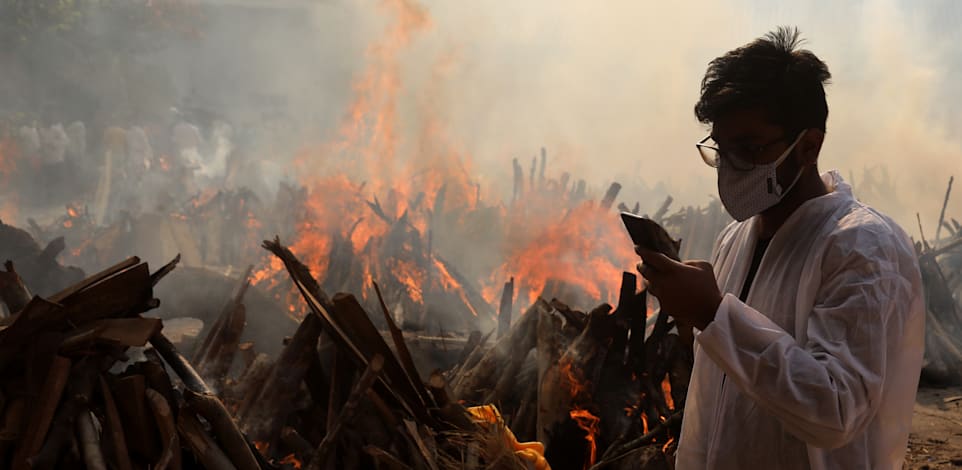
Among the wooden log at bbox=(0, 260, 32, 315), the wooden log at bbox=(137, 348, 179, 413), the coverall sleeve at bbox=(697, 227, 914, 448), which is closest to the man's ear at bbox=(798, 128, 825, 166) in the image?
the coverall sleeve at bbox=(697, 227, 914, 448)

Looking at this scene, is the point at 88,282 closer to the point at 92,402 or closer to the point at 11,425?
the point at 92,402

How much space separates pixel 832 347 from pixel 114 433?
234 centimetres

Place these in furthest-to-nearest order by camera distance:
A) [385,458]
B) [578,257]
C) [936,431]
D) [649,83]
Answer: [649,83] → [578,257] → [936,431] → [385,458]

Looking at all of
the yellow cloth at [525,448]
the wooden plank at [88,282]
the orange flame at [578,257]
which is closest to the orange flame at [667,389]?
the yellow cloth at [525,448]

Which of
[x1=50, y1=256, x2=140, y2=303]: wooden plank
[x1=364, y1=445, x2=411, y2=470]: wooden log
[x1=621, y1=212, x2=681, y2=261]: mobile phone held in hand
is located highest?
[x1=621, y1=212, x2=681, y2=261]: mobile phone held in hand

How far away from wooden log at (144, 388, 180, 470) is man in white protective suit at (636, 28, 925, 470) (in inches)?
69.0

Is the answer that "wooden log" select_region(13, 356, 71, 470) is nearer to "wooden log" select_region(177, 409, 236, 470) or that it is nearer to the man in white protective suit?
"wooden log" select_region(177, 409, 236, 470)

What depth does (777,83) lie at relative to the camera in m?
1.86

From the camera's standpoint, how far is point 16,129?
764 inches

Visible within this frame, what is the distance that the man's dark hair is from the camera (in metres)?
1.86

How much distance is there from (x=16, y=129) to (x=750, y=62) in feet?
72.8

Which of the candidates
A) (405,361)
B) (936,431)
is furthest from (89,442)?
(936,431)

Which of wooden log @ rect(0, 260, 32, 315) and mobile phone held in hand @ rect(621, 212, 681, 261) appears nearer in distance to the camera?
mobile phone held in hand @ rect(621, 212, 681, 261)

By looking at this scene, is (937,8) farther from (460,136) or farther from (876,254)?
(876,254)
